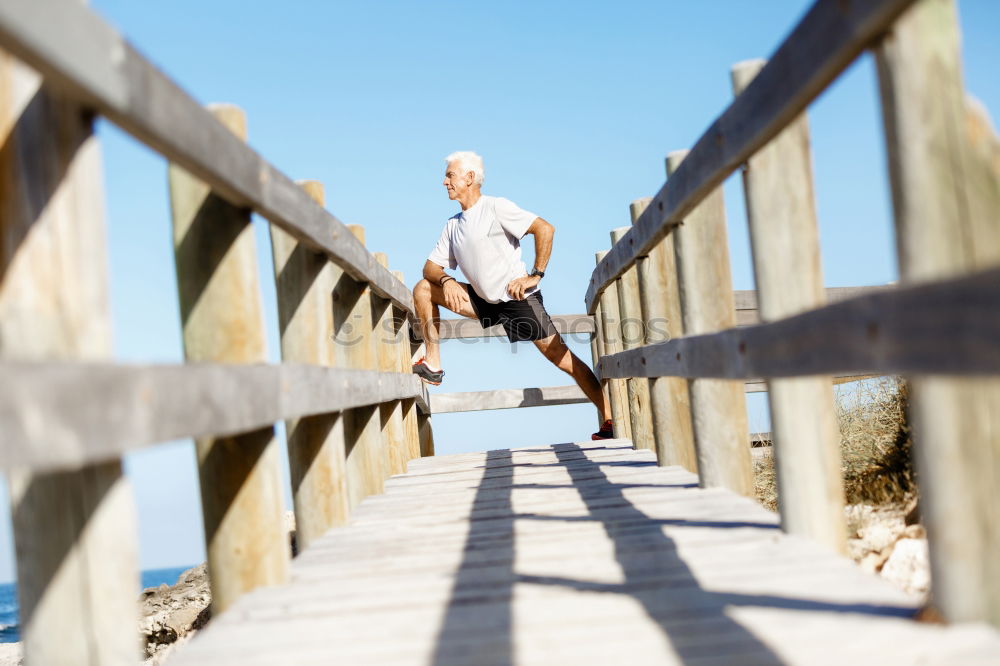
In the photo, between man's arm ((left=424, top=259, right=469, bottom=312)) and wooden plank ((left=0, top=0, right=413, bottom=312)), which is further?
man's arm ((left=424, top=259, right=469, bottom=312))

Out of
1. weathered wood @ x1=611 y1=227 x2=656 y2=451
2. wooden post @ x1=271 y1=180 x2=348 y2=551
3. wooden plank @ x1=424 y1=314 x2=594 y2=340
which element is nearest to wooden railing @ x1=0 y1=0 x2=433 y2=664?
wooden post @ x1=271 y1=180 x2=348 y2=551

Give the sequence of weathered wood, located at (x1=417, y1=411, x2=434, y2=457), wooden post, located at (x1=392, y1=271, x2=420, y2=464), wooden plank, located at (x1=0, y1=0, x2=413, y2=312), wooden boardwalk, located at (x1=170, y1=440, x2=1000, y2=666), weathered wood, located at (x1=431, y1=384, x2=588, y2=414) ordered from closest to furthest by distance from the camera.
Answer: wooden plank, located at (x1=0, y1=0, x2=413, y2=312)
wooden boardwalk, located at (x1=170, y1=440, x2=1000, y2=666)
wooden post, located at (x1=392, y1=271, x2=420, y2=464)
weathered wood, located at (x1=431, y1=384, x2=588, y2=414)
weathered wood, located at (x1=417, y1=411, x2=434, y2=457)

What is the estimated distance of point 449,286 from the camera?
6.61 meters

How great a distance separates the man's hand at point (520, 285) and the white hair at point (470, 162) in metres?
0.73

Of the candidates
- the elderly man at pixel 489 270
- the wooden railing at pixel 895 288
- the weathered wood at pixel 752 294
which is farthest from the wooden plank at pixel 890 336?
the weathered wood at pixel 752 294

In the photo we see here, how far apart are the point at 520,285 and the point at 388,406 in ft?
4.41

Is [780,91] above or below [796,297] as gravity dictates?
above

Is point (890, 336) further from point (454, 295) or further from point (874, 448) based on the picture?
point (454, 295)

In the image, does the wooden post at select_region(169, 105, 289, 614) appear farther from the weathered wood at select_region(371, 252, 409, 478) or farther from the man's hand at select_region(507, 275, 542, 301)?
the man's hand at select_region(507, 275, 542, 301)

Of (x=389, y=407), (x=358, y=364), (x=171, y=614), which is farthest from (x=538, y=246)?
(x=171, y=614)

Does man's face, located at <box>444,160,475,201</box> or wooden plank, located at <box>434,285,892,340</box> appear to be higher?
man's face, located at <box>444,160,475,201</box>

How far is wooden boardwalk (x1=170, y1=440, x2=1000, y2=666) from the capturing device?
1905mm

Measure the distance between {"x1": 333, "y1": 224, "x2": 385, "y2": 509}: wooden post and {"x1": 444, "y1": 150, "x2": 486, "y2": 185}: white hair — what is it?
1946 millimetres

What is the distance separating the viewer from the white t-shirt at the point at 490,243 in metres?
6.32
